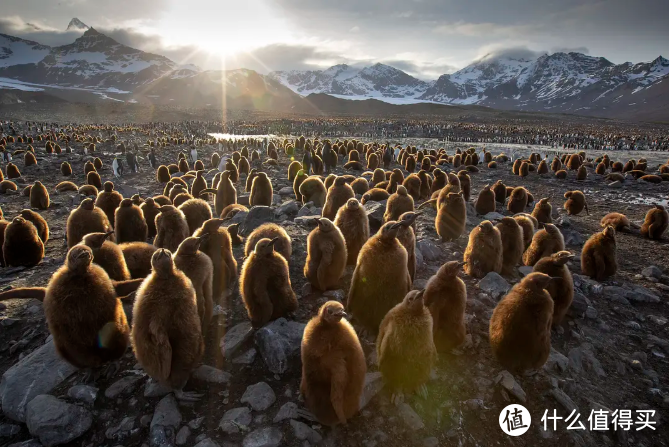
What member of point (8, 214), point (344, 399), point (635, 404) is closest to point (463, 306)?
point (344, 399)

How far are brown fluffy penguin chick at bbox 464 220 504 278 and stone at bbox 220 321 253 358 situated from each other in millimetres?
4371

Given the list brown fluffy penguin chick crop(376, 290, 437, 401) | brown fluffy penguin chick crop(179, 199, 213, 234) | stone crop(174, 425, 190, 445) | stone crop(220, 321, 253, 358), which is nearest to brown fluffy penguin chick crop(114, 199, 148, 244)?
brown fluffy penguin chick crop(179, 199, 213, 234)

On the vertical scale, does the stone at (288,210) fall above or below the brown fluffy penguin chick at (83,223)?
below

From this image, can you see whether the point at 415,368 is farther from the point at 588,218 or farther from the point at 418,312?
the point at 588,218

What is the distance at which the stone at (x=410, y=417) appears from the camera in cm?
375

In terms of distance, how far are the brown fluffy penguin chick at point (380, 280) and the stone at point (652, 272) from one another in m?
6.81

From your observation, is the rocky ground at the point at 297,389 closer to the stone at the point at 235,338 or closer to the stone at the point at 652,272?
the stone at the point at 235,338

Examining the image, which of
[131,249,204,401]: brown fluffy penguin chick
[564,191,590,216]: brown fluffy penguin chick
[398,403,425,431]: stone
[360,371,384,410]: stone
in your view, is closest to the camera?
[131,249,204,401]: brown fluffy penguin chick

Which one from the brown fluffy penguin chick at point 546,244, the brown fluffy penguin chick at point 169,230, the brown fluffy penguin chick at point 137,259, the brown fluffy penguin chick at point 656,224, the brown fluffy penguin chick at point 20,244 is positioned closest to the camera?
the brown fluffy penguin chick at point 137,259

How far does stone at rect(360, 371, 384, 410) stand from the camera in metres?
3.89

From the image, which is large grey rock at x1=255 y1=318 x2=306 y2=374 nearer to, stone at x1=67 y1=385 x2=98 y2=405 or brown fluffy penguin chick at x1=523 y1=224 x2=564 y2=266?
stone at x1=67 y1=385 x2=98 y2=405

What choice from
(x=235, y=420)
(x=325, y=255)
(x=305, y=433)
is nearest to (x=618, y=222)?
(x=325, y=255)

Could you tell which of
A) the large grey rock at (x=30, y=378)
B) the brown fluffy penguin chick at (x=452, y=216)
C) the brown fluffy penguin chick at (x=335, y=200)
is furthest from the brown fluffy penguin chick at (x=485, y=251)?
the large grey rock at (x=30, y=378)

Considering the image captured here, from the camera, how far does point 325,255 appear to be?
5352 mm
